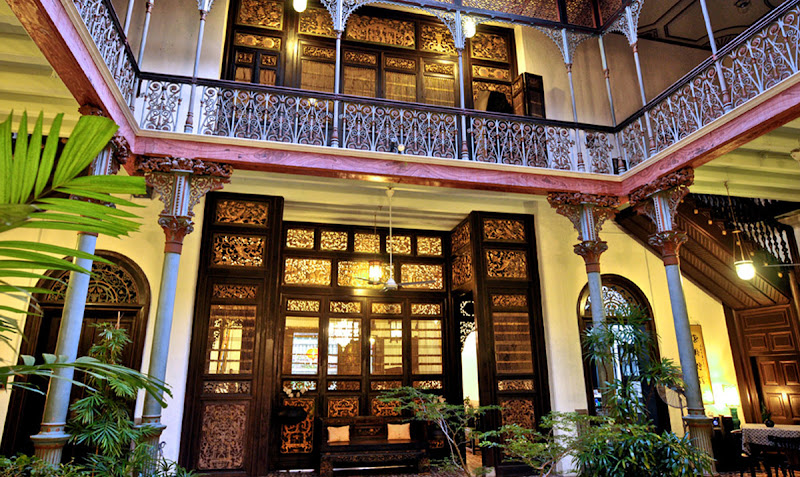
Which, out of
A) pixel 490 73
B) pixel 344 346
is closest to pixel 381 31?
pixel 490 73

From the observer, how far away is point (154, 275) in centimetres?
710

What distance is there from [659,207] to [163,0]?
26.2 feet

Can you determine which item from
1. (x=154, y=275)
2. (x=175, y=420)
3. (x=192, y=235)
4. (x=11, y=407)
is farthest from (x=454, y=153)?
(x=11, y=407)

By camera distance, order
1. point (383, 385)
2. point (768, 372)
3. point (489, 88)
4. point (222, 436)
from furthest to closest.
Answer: point (489, 88)
point (383, 385)
point (768, 372)
point (222, 436)

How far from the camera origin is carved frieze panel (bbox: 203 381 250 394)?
698 centimetres

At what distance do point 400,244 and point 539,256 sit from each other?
8.65ft

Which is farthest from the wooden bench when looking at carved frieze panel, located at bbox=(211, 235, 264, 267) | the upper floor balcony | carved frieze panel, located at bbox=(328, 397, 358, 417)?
the upper floor balcony

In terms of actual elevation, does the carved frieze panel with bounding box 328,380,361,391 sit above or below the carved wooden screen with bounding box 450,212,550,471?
→ below

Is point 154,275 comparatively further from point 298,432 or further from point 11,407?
point 298,432

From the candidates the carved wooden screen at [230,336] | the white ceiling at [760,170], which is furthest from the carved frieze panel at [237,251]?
the white ceiling at [760,170]

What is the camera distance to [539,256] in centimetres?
840

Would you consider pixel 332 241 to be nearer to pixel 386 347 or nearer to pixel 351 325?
pixel 351 325

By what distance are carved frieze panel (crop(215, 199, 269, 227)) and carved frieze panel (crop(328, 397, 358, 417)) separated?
3.34 m

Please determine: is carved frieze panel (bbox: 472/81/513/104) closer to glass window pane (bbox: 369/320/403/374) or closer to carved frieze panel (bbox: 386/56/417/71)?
carved frieze panel (bbox: 386/56/417/71)
